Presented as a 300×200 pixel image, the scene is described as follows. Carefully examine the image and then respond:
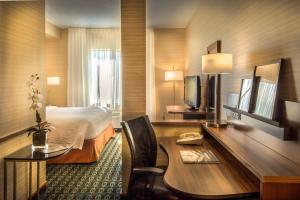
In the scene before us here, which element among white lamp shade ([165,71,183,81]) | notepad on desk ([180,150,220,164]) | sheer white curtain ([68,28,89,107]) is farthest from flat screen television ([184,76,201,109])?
sheer white curtain ([68,28,89,107])

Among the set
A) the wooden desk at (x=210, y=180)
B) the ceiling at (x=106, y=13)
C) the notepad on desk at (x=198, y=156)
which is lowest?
the wooden desk at (x=210, y=180)

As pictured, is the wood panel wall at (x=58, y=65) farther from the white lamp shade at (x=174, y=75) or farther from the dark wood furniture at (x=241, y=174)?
the dark wood furniture at (x=241, y=174)

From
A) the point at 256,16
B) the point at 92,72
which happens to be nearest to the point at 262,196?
the point at 256,16

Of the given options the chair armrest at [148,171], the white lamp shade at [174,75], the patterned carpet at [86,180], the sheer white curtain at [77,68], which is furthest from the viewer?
the sheer white curtain at [77,68]

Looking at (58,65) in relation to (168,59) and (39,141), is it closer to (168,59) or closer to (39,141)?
(168,59)

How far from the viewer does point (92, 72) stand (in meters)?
7.25

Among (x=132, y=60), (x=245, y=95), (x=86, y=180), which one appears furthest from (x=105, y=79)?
(x=245, y=95)

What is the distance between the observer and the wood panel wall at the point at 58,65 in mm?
7324

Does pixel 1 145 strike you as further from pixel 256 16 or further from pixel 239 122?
pixel 256 16

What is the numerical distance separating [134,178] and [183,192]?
2.26 feet

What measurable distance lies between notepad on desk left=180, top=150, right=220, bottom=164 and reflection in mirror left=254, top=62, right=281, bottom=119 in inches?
18.8

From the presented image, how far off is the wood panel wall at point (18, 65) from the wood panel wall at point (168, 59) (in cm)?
425

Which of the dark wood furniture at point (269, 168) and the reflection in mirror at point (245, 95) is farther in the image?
the reflection in mirror at point (245, 95)

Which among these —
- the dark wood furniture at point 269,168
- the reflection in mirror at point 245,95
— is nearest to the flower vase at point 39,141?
the dark wood furniture at point 269,168
